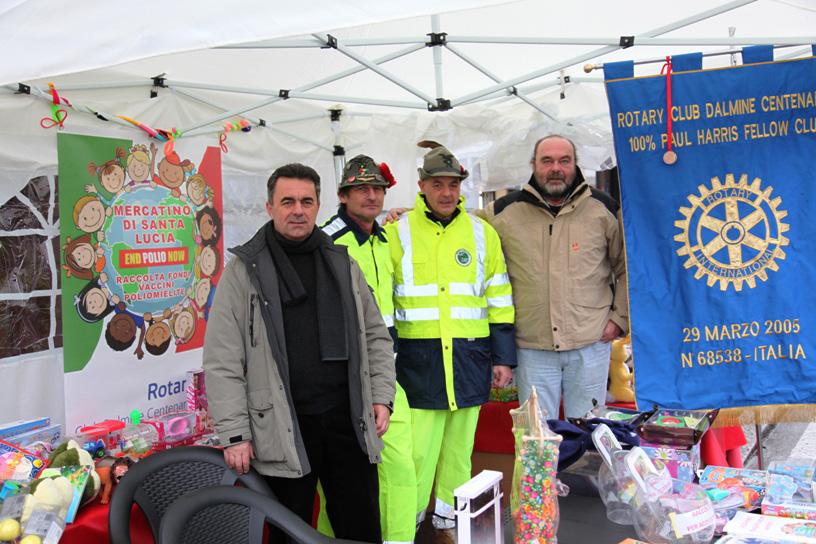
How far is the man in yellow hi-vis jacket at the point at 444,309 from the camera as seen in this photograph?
3318 millimetres

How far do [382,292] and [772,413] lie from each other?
1.60m

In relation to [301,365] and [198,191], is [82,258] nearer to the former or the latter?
[198,191]

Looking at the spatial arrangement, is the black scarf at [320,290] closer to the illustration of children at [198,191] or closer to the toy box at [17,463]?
the toy box at [17,463]

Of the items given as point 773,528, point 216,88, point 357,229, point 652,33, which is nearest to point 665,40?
point 652,33

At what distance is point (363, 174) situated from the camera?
3164 millimetres

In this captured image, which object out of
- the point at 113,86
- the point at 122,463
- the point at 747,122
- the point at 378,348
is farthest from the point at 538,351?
the point at 113,86

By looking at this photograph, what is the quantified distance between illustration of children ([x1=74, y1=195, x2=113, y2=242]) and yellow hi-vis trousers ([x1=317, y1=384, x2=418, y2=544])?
1.64 metres

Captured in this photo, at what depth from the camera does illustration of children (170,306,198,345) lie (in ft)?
12.6

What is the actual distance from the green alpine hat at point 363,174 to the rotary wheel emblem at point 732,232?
1.30 metres

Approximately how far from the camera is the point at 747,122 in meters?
2.41

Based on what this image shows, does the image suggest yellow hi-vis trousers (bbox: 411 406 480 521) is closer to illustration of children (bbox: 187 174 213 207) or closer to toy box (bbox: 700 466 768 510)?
toy box (bbox: 700 466 768 510)

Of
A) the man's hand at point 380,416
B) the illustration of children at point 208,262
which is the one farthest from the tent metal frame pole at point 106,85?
the man's hand at point 380,416

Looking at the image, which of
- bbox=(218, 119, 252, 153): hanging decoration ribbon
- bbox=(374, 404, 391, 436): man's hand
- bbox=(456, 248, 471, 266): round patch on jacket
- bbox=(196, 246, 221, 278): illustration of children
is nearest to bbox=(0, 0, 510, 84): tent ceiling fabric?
bbox=(374, 404, 391, 436): man's hand

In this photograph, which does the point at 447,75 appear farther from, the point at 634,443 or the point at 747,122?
the point at 634,443
